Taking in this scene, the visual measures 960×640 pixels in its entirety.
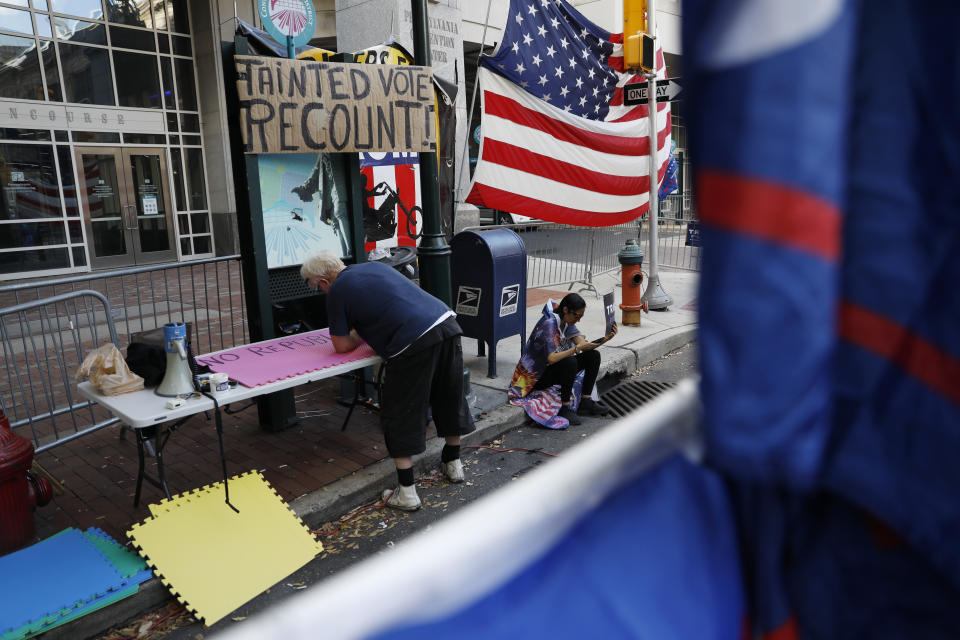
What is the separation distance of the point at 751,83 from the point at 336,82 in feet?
16.2

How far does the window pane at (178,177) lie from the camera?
1525cm

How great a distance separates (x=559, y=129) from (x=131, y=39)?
1134cm

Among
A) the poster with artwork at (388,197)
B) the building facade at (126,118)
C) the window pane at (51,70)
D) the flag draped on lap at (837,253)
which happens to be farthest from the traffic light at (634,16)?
the window pane at (51,70)

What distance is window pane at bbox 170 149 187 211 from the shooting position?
600 inches

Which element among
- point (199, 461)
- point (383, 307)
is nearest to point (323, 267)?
point (383, 307)

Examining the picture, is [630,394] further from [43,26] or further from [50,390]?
[43,26]

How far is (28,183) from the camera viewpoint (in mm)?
12930

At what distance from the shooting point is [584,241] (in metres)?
12.5

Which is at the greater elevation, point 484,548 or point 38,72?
point 38,72

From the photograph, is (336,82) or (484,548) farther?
(336,82)

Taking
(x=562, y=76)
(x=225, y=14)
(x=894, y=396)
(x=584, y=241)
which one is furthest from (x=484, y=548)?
(x=225, y=14)

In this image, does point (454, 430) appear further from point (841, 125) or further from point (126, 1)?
point (126, 1)

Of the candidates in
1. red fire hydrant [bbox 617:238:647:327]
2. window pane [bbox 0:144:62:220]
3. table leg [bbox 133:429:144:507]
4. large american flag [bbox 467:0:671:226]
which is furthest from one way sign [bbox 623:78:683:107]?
window pane [bbox 0:144:62:220]

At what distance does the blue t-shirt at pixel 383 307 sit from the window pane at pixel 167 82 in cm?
1326
